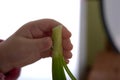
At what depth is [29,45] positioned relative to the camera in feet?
1.37

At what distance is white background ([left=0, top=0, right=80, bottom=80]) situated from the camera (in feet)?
2.86

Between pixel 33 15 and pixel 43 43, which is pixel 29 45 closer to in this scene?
pixel 43 43

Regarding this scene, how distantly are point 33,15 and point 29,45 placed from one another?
0.48 metres

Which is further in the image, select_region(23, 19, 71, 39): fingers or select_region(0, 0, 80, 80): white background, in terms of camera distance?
select_region(0, 0, 80, 80): white background

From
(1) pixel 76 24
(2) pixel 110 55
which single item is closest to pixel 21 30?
(1) pixel 76 24

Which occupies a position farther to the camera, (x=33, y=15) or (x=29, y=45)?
(x=33, y=15)

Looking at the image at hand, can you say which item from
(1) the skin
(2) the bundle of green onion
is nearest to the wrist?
(1) the skin

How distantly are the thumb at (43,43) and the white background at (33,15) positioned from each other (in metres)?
0.46

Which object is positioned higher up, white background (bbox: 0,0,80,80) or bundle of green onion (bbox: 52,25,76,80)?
bundle of green onion (bbox: 52,25,76,80)

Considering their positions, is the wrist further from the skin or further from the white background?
the white background

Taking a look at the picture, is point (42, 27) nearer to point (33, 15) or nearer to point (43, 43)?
point (43, 43)

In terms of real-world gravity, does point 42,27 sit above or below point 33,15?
above

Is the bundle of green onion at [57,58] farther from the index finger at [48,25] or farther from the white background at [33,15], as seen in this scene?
the white background at [33,15]

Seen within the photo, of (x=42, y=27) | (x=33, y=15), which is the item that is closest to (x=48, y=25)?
(x=42, y=27)
